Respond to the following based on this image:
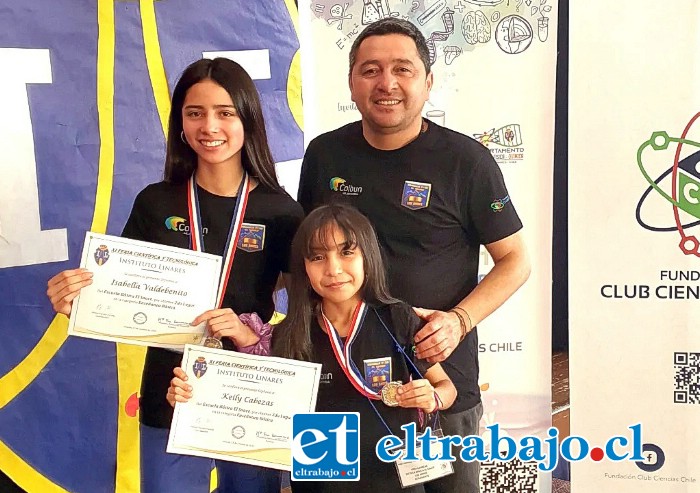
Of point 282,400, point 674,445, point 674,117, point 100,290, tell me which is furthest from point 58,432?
point 674,117

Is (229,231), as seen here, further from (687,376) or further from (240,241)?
(687,376)

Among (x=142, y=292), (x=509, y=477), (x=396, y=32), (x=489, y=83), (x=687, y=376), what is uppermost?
(x=396, y=32)

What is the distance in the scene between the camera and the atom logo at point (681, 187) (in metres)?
1.50

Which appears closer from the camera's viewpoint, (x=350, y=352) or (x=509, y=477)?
(x=350, y=352)

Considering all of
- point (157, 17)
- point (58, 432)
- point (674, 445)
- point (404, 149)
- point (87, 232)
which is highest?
point (157, 17)

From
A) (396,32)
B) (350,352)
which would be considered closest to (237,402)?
(350,352)

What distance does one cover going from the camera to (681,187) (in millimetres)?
1507

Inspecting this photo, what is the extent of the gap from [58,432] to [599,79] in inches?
52.8

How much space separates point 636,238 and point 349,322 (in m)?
0.65

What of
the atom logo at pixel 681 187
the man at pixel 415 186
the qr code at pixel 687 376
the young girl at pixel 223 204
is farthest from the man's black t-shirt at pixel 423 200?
the qr code at pixel 687 376

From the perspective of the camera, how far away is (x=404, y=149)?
1422 mm

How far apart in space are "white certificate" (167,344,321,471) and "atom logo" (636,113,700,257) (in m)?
0.80

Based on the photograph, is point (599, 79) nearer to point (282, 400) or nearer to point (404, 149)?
point (404, 149)

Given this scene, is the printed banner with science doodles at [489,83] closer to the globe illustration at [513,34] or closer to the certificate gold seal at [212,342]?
Result: the globe illustration at [513,34]
